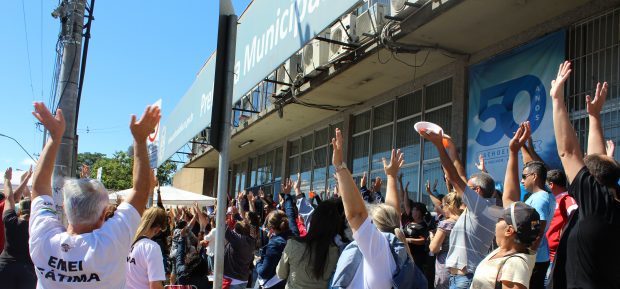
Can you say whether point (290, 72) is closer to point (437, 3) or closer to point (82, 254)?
point (437, 3)

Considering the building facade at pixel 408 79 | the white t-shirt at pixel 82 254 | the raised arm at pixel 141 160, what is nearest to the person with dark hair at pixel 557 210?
the building facade at pixel 408 79

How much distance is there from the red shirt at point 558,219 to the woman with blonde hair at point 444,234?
0.86 meters

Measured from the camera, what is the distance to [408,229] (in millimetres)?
6754

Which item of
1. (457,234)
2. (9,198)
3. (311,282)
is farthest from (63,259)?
(457,234)

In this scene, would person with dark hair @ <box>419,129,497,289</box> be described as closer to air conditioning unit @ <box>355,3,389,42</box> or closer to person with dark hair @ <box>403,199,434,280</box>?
person with dark hair @ <box>403,199,434,280</box>

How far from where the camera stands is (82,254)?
2662 mm

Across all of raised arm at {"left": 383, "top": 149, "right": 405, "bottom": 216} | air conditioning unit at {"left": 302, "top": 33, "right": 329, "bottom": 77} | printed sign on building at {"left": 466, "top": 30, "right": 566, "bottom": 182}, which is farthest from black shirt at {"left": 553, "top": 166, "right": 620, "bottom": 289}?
air conditioning unit at {"left": 302, "top": 33, "right": 329, "bottom": 77}

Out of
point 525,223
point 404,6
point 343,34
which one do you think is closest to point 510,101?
point 404,6

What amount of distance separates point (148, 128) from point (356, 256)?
1.51 meters

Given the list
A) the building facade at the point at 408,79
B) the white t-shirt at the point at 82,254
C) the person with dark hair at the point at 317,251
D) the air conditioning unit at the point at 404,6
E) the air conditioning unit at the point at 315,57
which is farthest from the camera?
the air conditioning unit at the point at 315,57

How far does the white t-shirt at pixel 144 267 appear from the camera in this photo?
13.6ft

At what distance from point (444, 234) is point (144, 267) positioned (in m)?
2.76

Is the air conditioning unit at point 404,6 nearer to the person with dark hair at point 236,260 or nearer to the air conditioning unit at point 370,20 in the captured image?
the air conditioning unit at point 370,20

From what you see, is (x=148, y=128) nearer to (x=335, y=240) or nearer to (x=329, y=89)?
(x=335, y=240)
